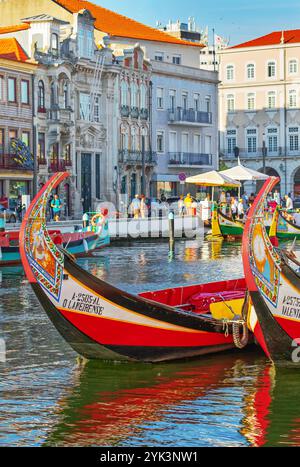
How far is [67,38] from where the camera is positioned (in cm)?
5306

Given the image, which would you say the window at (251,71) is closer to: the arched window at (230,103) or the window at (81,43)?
the arched window at (230,103)

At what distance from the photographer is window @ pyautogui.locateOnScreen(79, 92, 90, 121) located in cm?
5500

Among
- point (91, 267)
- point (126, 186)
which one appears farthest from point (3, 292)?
point (126, 186)

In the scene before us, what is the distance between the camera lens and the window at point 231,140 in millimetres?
85125

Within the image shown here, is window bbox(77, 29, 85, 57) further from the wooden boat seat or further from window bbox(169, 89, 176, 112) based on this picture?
the wooden boat seat

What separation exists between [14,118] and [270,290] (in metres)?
36.9

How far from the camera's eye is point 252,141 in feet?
277

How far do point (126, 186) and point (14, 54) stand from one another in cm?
1176

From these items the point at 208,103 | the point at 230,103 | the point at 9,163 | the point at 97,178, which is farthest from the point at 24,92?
the point at 230,103

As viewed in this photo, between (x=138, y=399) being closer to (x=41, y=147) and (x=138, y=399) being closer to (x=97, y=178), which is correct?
(x=41, y=147)

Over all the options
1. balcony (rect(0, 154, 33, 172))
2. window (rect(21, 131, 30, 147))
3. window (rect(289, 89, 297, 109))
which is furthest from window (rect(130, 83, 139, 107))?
window (rect(289, 89, 297, 109))

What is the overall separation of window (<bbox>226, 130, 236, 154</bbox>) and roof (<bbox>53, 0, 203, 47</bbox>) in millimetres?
17095

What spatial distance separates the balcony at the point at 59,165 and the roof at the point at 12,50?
5170mm
